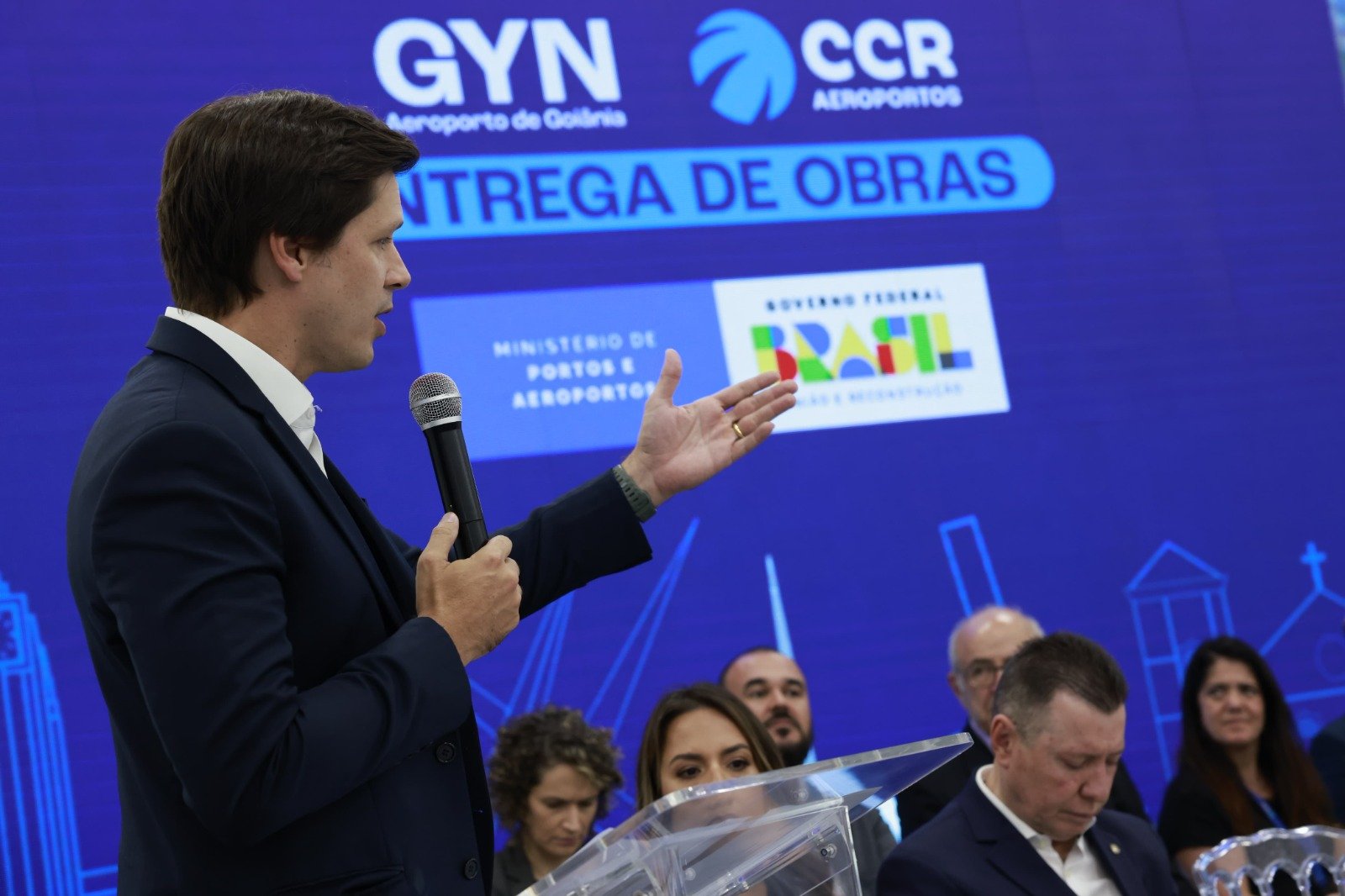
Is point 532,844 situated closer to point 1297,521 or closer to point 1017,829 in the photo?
point 1017,829

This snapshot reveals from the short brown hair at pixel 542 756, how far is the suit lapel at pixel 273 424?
2301mm

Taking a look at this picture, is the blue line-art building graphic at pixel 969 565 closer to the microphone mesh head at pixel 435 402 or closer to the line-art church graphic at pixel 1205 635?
the line-art church graphic at pixel 1205 635

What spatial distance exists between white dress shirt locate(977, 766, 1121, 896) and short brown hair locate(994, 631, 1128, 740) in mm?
132

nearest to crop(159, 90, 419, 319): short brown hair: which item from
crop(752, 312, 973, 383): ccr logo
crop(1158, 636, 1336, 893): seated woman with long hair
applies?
crop(752, 312, 973, 383): ccr logo

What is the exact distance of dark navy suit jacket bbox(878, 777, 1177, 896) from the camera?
9.16 ft

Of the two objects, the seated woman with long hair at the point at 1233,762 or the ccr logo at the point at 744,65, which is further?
the ccr logo at the point at 744,65

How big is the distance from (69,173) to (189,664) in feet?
10.2

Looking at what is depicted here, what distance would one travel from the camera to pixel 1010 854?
2.89m

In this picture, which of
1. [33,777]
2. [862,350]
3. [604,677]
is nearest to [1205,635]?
[862,350]

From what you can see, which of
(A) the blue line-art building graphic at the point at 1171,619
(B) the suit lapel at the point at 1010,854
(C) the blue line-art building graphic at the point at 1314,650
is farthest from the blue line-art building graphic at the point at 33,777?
(C) the blue line-art building graphic at the point at 1314,650

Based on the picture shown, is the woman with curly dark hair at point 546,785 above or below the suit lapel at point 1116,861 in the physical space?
above

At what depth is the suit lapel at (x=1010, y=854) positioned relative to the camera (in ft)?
9.39

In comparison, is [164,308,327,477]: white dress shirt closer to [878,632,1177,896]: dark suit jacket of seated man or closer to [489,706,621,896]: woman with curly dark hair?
[878,632,1177,896]: dark suit jacket of seated man

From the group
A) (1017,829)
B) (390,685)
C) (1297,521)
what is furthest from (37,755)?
(1297,521)
